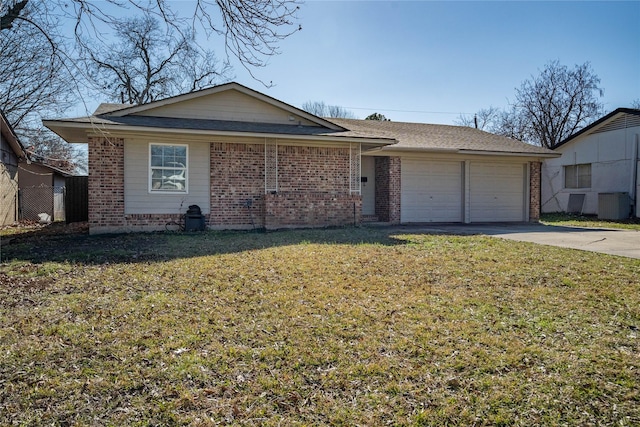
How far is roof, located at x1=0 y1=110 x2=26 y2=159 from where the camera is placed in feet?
51.8

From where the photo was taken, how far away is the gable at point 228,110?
41.3 ft

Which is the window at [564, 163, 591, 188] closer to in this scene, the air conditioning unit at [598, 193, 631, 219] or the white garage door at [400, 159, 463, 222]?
the air conditioning unit at [598, 193, 631, 219]

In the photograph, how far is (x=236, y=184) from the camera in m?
12.8

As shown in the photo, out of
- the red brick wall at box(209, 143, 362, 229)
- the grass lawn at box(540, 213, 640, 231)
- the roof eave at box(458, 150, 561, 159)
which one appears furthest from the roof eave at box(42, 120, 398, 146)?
the grass lawn at box(540, 213, 640, 231)

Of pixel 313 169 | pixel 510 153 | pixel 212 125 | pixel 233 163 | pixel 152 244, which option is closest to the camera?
pixel 152 244

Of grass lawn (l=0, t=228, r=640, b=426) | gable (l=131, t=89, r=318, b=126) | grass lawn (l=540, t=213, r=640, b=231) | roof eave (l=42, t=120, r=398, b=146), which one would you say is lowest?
grass lawn (l=0, t=228, r=640, b=426)

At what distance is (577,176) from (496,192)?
7.80 meters

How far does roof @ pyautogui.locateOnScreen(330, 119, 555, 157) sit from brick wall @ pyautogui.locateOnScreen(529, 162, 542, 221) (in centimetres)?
73

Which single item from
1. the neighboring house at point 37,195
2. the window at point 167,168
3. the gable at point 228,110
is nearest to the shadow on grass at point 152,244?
the window at point 167,168

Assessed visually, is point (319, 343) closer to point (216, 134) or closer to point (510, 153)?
point (216, 134)

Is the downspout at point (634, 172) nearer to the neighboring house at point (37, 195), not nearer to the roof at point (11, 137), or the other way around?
the roof at point (11, 137)

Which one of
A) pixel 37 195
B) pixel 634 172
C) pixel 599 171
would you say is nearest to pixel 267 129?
pixel 37 195

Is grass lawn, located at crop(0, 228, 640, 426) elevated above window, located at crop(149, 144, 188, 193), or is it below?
below

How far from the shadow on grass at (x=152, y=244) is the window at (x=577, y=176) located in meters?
15.4
